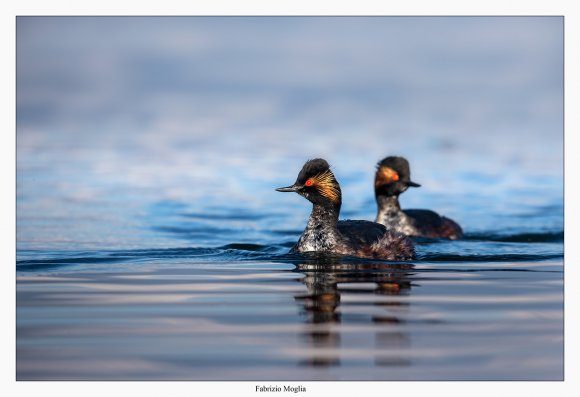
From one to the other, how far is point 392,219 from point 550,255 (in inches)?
137

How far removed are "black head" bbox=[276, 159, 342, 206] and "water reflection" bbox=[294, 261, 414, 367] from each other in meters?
1.06

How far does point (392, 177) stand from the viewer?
56.2 feet

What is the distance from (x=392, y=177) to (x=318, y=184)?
4.00 m

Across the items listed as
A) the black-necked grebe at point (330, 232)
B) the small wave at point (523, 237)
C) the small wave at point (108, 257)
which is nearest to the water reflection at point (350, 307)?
the black-necked grebe at point (330, 232)

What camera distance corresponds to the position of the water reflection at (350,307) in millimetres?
8250

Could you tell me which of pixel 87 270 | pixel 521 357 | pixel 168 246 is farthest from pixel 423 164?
pixel 521 357

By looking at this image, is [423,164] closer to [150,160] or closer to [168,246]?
Answer: [150,160]

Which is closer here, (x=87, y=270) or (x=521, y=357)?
(x=521, y=357)

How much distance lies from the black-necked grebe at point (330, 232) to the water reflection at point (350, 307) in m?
0.56
